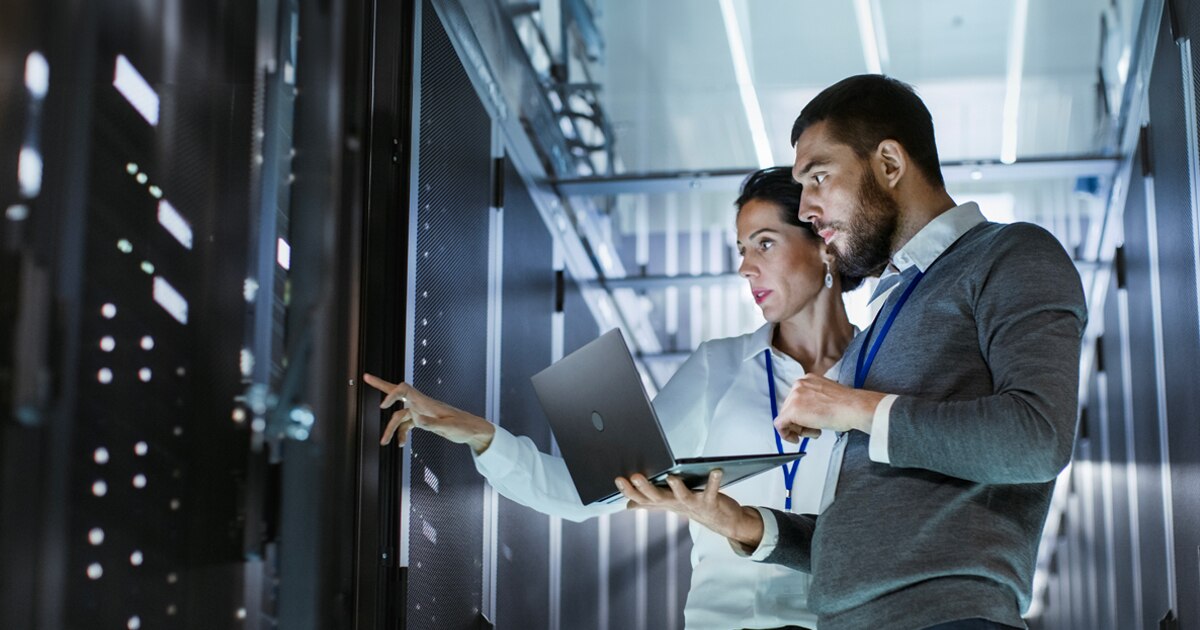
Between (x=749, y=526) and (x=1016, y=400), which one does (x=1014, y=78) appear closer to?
(x=749, y=526)

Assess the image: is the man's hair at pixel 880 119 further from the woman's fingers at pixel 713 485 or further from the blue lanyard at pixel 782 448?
the blue lanyard at pixel 782 448

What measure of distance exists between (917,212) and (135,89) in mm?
1223

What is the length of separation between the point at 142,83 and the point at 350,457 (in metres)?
0.98

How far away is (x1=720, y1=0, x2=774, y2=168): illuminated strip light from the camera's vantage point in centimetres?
435

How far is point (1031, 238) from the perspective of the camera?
204 centimetres

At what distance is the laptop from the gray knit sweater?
0.28 meters

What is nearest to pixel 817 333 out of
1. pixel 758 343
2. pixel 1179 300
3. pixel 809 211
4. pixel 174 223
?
pixel 758 343

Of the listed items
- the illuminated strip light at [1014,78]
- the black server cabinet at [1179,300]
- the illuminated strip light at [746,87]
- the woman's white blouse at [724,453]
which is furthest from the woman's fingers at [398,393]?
the illuminated strip light at [1014,78]

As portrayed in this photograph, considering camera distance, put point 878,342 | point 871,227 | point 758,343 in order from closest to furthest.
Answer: point 878,342 < point 871,227 < point 758,343

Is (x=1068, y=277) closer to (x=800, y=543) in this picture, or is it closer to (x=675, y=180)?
(x=800, y=543)

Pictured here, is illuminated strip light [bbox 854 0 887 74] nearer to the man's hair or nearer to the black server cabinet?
the black server cabinet

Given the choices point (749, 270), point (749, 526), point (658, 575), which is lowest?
point (658, 575)

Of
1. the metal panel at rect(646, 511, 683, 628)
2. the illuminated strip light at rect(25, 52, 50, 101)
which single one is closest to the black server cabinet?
the illuminated strip light at rect(25, 52, 50, 101)

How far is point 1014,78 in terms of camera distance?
4684mm
